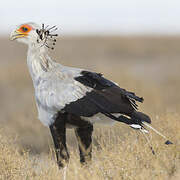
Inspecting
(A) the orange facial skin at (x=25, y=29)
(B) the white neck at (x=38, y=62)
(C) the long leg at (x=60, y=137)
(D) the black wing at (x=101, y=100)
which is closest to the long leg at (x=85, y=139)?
(C) the long leg at (x=60, y=137)

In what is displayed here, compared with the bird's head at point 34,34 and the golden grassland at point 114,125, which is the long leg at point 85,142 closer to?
the golden grassland at point 114,125

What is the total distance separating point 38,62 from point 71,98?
25.3 inches

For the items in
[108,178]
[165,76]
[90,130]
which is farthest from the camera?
[165,76]

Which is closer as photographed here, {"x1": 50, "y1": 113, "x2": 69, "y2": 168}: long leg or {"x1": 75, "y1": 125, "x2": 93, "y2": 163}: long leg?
{"x1": 50, "y1": 113, "x2": 69, "y2": 168}: long leg

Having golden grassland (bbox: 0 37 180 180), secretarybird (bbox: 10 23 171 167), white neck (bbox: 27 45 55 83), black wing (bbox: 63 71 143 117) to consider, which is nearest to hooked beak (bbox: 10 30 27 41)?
secretarybird (bbox: 10 23 171 167)

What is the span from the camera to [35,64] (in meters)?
4.75

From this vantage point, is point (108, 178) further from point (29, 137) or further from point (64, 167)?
point (29, 137)

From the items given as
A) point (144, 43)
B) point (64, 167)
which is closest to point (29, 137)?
point (64, 167)

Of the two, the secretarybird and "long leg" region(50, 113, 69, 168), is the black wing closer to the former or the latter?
the secretarybird

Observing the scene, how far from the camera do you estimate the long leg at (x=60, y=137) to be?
14.7 feet

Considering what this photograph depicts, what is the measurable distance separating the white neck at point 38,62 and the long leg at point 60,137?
0.52 m

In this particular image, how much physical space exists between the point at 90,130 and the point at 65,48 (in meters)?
14.5

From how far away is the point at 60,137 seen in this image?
4555 millimetres

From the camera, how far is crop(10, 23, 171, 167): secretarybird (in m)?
4.24
